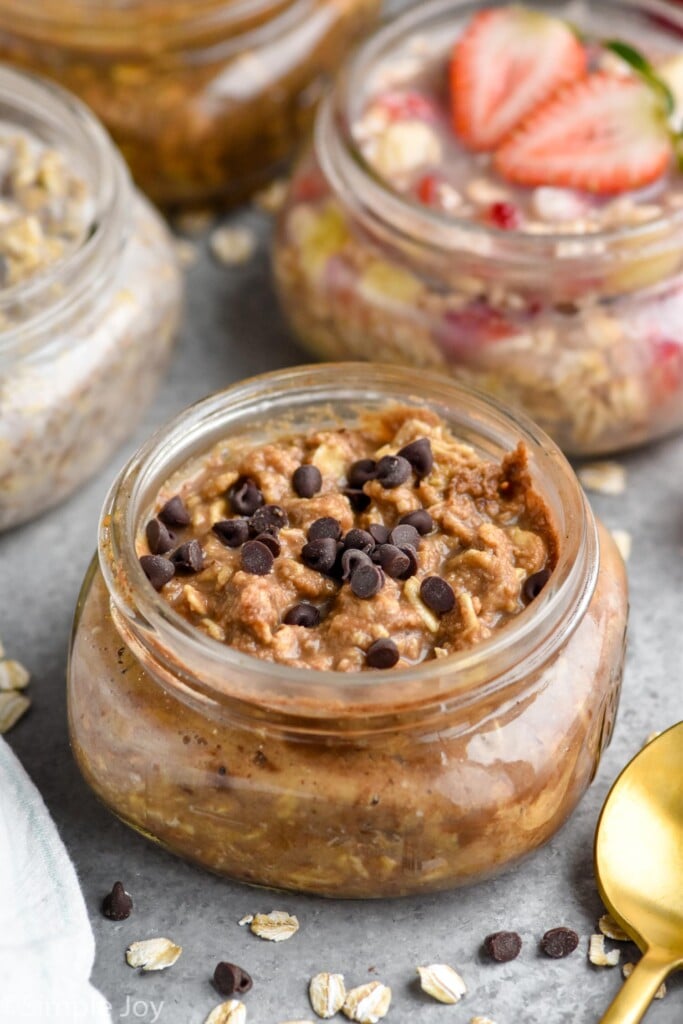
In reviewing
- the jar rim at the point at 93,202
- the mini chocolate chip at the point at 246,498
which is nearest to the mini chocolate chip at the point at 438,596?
the mini chocolate chip at the point at 246,498

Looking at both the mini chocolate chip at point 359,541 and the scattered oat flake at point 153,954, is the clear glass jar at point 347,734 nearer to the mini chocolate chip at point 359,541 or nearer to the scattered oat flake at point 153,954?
the scattered oat flake at point 153,954

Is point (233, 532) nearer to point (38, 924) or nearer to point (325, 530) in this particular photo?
point (325, 530)

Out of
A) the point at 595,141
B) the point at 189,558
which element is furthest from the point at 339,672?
the point at 595,141

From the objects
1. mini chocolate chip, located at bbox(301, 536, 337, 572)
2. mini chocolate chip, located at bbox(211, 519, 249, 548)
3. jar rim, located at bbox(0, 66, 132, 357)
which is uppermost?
jar rim, located at bbox(0, 66, 132, 357)

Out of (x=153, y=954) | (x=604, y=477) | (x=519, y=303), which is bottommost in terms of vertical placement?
(x=604, y=477)

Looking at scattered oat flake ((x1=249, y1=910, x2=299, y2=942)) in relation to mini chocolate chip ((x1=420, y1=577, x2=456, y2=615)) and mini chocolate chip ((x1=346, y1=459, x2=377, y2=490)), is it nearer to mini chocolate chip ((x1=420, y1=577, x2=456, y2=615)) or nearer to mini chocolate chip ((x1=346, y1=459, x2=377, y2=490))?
mini chocolate chip ((x1=420, y1=577, x2=456, y2=615))

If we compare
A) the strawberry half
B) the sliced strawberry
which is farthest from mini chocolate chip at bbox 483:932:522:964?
the strawberry half
